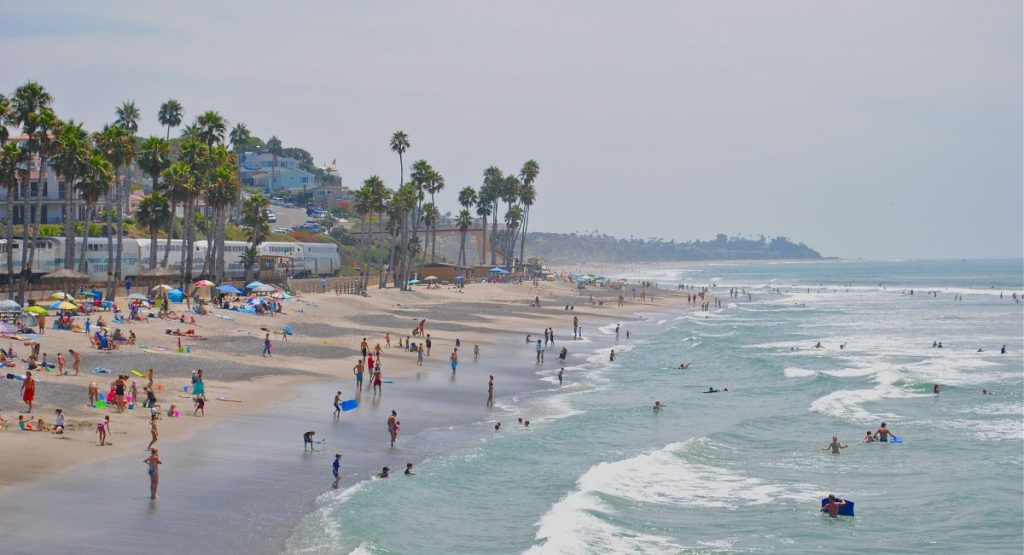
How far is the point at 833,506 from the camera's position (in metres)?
21.7

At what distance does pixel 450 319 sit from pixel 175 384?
36.3 metres

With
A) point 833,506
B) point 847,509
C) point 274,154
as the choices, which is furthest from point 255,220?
point 274,154

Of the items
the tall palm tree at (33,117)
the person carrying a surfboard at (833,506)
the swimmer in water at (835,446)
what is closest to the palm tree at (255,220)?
the tall palm tree at (33,117)

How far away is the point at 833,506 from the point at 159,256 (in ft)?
184

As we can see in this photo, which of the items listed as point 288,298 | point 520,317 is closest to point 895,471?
point 288,298

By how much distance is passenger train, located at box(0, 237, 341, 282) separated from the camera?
188ft

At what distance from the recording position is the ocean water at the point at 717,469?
2009 centimetres

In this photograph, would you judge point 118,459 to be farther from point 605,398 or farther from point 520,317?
point 520,317

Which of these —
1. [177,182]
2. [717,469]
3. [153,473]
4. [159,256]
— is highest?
[177,182]

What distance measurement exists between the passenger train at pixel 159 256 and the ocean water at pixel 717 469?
30.2m

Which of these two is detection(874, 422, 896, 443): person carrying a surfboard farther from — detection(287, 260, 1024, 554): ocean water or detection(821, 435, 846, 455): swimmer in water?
detection(821, 435, 846, 455): swimmer in water

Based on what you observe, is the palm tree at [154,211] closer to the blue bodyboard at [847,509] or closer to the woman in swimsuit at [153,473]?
the woman in swimsuit at [153,473]

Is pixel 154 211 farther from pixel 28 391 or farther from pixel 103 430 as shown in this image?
pixel 103 430

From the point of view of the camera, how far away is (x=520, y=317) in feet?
246
